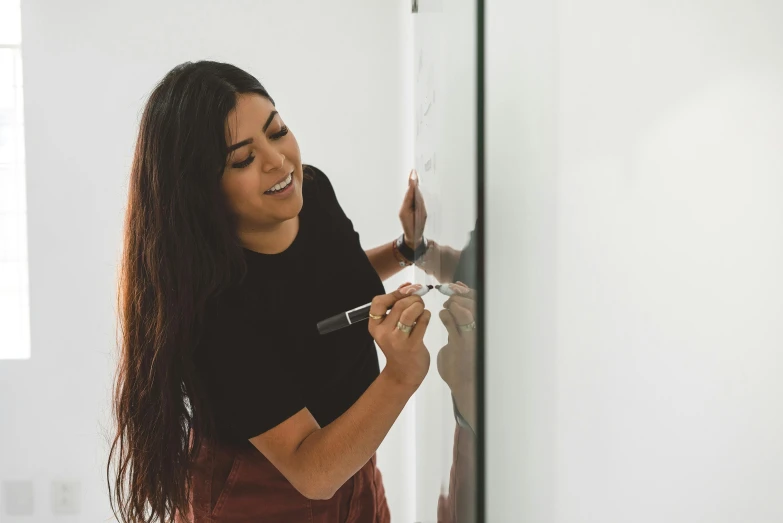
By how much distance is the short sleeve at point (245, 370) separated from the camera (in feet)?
2.29

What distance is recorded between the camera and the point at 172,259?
0.74 meters

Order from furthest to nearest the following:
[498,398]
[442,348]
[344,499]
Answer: [344,499] < [442,348] < [498,398]

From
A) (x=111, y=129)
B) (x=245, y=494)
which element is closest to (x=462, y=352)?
(x=245, y=494)

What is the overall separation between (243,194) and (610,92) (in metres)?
0.58

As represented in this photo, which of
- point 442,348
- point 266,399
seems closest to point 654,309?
point 442,348

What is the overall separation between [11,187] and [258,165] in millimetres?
1671

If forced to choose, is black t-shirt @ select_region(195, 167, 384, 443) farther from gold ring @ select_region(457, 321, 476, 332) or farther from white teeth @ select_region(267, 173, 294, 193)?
gold ring @ select_region(457, 321, 476, 332)

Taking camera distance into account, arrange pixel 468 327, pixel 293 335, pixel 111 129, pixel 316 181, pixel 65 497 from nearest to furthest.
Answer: pixel 468 327 → pixel 293 335 → pixel 316 181 → pixel 111 129 → pixel 65 497

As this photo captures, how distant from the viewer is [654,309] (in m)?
0.14

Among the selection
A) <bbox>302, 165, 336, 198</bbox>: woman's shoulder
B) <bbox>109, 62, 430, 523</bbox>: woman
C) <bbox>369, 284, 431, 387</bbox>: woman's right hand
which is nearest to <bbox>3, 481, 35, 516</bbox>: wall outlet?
<bbox>109, 62, 430, 523</bbox>: woman

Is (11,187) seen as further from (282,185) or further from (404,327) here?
(404,327)

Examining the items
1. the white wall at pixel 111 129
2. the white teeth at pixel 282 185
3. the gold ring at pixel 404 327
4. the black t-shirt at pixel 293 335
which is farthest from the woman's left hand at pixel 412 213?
the white wall at pixel 111 129

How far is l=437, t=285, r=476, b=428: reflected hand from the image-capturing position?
0.29 metres

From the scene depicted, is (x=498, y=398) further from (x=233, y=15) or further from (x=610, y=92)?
(x=233, y=15)
